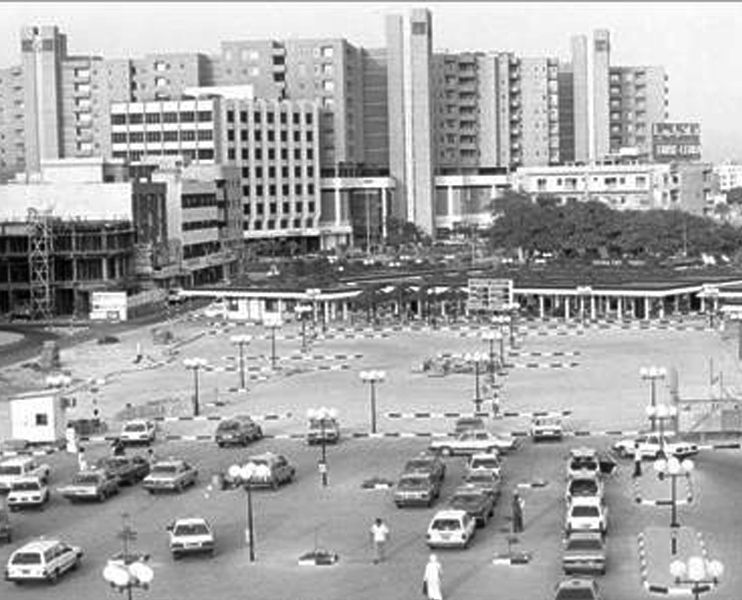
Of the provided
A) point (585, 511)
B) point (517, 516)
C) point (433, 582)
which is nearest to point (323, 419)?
point (517, 516)

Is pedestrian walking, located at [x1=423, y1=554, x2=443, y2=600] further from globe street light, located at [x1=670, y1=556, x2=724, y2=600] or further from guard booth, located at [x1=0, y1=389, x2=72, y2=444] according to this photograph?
guard booth, located at [x1=0, y1=389, x2=72, y2=444]

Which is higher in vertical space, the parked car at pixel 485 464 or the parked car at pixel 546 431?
the parked car at pixel 485 464

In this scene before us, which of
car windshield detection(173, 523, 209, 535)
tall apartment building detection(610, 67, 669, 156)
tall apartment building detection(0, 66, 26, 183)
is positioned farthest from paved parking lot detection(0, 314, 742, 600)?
tall apartment building detection(610, 67, 669, 156)

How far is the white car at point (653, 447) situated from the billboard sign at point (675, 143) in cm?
7480

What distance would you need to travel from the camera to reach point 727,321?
54.7 m

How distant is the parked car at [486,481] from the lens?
23.4 meters

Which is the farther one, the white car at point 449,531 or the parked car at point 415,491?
the parked car at point 415,491

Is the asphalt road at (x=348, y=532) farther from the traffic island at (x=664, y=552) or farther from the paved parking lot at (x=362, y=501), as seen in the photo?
the traffic island at (x=664, y=552)

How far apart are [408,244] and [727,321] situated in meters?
44.1

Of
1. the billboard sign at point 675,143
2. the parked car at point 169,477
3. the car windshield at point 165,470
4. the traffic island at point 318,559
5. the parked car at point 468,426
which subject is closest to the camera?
the traffic island at point 318,559

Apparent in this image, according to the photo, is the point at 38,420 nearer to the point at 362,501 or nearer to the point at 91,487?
the point at 91,487

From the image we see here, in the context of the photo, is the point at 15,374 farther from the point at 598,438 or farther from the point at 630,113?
the point at 630,113

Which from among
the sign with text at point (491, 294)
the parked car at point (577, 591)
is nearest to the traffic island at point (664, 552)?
the parked car at point (577, 591)

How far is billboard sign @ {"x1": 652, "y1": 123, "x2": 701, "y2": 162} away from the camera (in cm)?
10131
